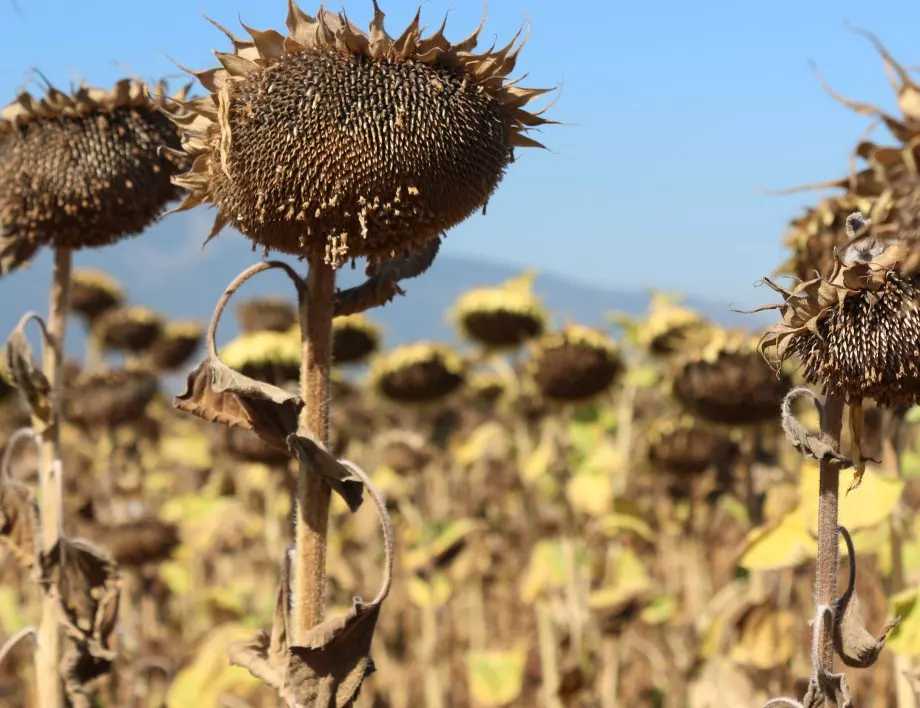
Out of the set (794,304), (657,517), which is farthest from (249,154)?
(657,517)

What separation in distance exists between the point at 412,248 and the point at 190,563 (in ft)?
20.4

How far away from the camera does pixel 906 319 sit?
6.52 feet

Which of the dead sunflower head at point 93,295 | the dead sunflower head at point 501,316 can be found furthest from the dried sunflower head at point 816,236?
the dead sunflower head at point 93,295

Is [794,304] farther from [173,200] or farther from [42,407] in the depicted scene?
[42,407]

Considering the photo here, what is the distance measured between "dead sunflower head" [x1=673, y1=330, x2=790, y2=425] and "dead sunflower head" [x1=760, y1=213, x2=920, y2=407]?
8.50 feet

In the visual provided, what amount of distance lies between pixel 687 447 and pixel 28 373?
3568 mm

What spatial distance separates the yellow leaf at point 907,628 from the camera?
2.62 meters

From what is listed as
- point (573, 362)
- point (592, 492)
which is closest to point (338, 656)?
point (592, 492)

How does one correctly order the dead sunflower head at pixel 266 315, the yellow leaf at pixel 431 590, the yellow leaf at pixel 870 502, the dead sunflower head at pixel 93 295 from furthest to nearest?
the dead sunflower head at pixel 93 295 → the dead sunflower head at pixel 266 315 → the yellow leaf at pixel 431 590 → the yellow leaf at pixel 870 502

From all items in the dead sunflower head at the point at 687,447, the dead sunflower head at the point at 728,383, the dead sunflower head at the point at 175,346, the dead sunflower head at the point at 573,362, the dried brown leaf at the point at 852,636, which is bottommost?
the dried brown leaf at the point at 852,636

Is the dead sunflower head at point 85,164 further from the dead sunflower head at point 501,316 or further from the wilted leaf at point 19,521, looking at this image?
the dead sunflower head at point 501,316

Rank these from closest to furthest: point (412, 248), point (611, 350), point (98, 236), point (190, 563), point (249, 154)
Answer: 1. point (249, 154)
2. point (412, 248)
3. point (98, 236)
4. point (611, 350)
5. point (190, 563)

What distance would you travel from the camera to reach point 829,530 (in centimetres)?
211

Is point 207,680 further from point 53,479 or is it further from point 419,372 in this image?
point 419,372
